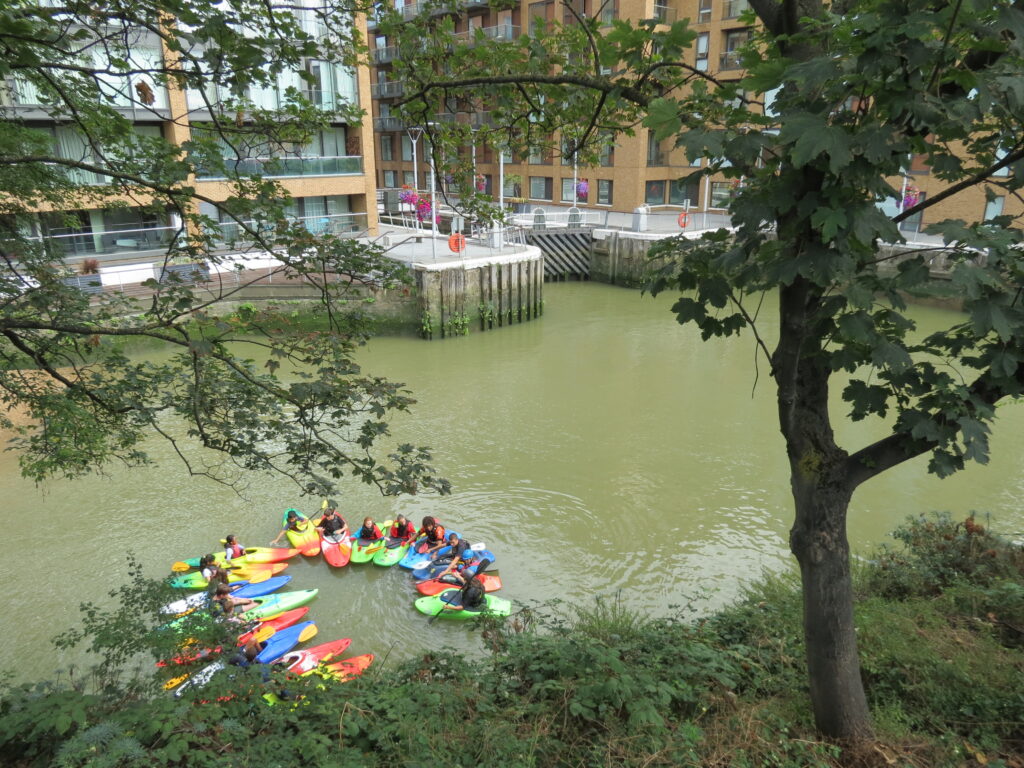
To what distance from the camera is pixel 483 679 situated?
5207 mm

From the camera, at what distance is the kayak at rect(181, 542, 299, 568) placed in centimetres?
940

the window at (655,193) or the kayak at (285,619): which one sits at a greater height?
the window at (655,193)

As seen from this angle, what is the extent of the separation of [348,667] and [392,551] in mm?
2671

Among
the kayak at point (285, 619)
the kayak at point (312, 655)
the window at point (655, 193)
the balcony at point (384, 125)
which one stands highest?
the balcony at point (384, 125)

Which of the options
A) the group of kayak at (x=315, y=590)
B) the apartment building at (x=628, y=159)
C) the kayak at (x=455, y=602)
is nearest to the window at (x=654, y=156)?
the apartment building at (x=628, y=159)

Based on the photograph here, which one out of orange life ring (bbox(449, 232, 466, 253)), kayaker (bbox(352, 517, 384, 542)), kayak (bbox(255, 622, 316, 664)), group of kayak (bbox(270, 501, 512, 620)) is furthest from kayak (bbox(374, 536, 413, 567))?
orange life ring (bbox(449, 232, 466, 253))

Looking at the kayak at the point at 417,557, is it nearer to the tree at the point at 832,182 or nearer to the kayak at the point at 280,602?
the kayak at the point at 280,602

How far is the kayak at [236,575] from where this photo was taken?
895cm

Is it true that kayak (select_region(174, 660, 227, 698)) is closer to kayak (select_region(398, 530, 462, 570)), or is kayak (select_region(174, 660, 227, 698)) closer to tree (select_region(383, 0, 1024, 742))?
kayak (select_region(398, 530, 462, 570))

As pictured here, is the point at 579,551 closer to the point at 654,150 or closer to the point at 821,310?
the point at 821,310

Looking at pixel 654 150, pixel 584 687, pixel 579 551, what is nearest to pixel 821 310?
pixel 584 687

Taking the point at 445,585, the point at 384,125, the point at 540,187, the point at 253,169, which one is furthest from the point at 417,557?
the point at 384,125

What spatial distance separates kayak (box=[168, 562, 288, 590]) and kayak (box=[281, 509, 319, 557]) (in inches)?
12.7

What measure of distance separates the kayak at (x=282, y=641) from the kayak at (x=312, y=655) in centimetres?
13
